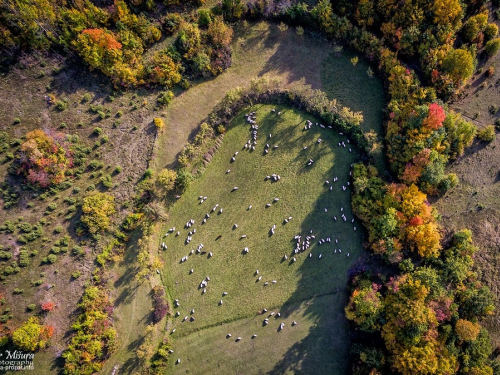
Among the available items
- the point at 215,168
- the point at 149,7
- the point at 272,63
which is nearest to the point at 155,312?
the point at 215,168

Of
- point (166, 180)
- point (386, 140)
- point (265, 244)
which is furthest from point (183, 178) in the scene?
point (386, 140)

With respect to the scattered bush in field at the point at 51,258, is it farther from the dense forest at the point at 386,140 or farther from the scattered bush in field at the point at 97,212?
the scattered bush in field at the point at 97,212

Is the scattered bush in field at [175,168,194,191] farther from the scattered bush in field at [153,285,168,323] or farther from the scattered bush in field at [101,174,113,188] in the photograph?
the scattered bush in field at [153,285,168,323]

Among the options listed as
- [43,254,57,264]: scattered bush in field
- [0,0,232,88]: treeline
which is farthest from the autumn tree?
[0,0,232,88]: treeline

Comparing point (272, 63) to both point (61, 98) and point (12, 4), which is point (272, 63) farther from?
point (12, 4)

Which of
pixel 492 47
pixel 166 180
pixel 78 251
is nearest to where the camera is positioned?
pixel 78 251

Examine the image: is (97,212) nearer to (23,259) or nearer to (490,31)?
(23,259)
